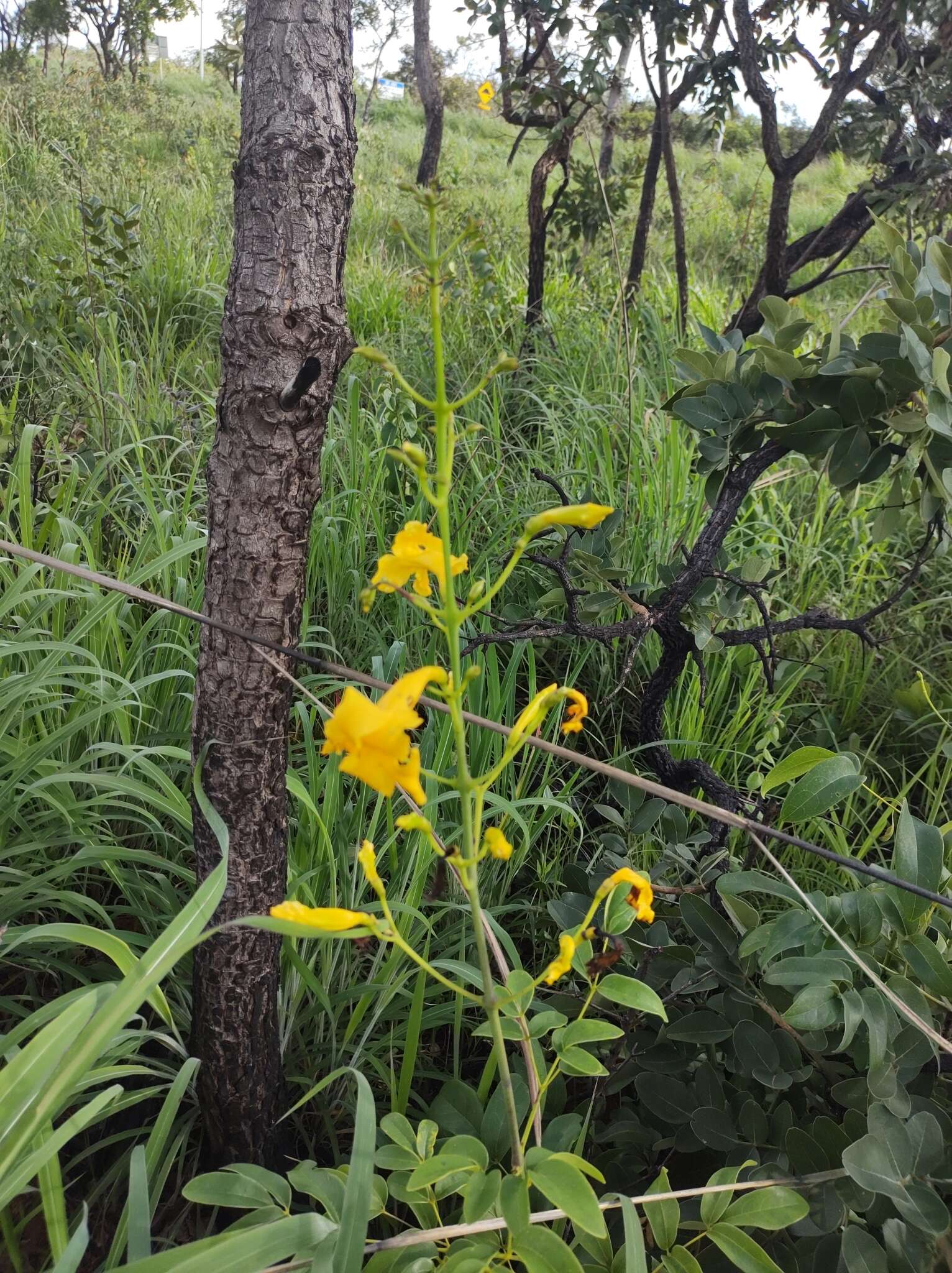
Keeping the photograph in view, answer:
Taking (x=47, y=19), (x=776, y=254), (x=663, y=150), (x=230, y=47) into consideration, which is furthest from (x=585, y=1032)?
(x=47, y=19)

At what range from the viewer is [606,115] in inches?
122

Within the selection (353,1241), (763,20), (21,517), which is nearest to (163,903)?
(353,1241)

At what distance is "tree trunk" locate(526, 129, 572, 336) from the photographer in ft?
8.80

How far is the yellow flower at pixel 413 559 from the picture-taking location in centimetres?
54

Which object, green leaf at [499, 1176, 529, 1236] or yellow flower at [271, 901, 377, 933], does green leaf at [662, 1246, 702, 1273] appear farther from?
yellow flower at [271, 901, 377, 933]

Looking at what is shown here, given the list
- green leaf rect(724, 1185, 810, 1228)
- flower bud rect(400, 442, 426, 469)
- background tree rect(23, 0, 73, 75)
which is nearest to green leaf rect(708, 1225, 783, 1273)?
green leaf rect(724, 1185, 810, 1228)

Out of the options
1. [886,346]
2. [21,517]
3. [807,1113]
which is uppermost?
[886,346]

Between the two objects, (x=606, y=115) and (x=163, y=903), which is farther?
(x=606, y=115)

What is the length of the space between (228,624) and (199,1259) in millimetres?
501

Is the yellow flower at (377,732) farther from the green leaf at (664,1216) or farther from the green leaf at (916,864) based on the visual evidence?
the green leaf at (916,864)

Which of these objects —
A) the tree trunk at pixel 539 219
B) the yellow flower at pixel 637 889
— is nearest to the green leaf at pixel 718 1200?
the yellow flower at pixel 637 889

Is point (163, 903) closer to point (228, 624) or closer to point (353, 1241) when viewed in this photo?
point (228, 624)

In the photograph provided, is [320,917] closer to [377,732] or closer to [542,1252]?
[377,732]

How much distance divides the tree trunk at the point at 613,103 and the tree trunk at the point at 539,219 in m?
0.16
